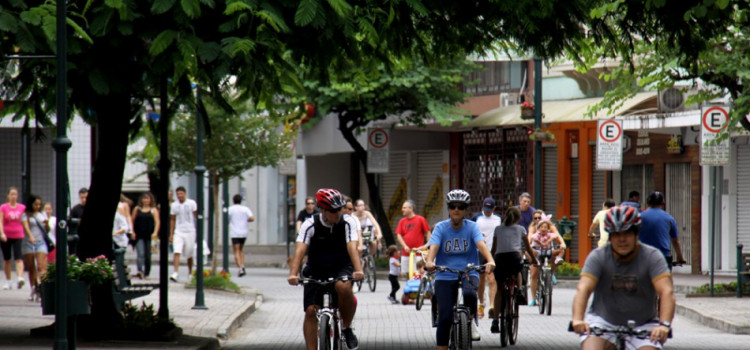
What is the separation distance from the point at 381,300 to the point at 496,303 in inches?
358

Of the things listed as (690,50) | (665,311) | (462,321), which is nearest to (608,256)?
(665,311)

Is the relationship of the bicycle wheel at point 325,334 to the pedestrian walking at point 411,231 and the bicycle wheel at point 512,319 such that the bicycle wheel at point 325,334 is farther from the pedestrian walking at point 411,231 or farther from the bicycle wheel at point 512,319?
the pedestrian walking at point 411,231

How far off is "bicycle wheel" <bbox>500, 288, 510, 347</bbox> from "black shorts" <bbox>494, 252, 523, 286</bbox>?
0.37 metres

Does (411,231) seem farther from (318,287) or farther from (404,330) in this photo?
(318,287)

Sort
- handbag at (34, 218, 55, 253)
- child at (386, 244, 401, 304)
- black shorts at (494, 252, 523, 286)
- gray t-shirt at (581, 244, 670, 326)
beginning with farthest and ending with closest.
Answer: child at (386, 244, 401, 304), handbag at (34, 218, 55, 253), black shorts at (494, 252, 523, 286), gray t-shirt at (581, 244, 670, 326)

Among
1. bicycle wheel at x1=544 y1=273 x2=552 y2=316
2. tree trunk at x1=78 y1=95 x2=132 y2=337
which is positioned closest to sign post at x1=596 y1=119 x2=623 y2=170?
bicycle wheel at x1=544 y1=273 x2=552 y2=316

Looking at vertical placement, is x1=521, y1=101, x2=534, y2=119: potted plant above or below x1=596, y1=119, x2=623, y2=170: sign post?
above

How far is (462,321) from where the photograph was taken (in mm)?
12719

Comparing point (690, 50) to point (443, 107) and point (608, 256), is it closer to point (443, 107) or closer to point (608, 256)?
point (608, 256)

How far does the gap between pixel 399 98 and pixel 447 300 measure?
24.1 metres

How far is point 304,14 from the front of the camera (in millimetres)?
12727

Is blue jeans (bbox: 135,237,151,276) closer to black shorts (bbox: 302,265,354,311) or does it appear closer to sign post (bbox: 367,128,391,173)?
sign post (bbox: 367,128,391,173)

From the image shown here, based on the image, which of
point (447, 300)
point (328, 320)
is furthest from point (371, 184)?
point (328, 320)

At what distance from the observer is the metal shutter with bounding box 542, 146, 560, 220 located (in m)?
38.0
